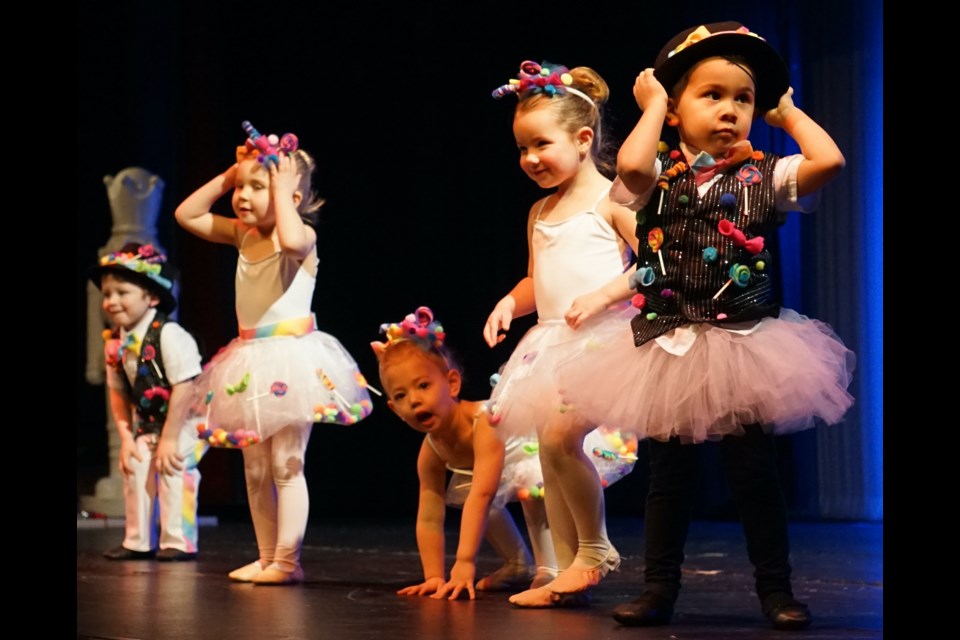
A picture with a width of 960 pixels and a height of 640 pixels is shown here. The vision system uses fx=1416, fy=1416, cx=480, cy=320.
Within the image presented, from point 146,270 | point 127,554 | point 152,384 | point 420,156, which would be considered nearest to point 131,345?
point 152,384

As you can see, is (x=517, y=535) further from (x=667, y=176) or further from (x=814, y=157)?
(x=814, y=157)

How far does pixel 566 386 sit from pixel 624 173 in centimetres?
45

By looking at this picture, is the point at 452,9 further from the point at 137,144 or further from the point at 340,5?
the point at 137,144

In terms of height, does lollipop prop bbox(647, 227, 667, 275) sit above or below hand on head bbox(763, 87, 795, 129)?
below

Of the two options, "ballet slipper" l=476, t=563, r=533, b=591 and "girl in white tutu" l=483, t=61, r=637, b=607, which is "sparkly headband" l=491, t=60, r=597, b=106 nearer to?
"girl in white tutu" l=483, t=61, r=637, b=607

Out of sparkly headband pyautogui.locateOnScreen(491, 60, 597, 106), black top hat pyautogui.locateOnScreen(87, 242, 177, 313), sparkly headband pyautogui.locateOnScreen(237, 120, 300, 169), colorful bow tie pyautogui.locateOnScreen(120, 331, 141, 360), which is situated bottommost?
colorful bow tie pyautogui.locateOnScreen(120, 331, 141, 360)

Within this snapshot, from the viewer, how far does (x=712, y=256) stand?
281cm

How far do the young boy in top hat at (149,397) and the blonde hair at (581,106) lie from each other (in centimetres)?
177

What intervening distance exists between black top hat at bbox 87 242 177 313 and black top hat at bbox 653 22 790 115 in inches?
93.7

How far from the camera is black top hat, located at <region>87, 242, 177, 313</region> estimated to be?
4777mm

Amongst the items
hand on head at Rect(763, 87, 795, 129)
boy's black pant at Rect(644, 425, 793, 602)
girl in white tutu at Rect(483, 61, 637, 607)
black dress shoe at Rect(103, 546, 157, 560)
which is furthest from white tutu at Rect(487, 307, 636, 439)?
black dress shoe at Rect(103, 546, 157, 560)

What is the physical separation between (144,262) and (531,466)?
6.07 ft
